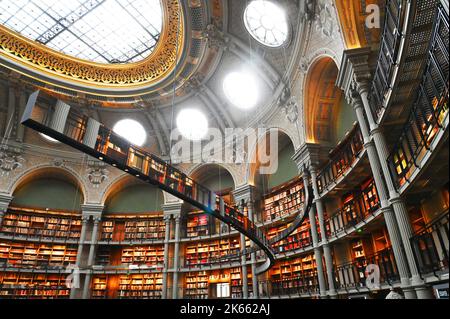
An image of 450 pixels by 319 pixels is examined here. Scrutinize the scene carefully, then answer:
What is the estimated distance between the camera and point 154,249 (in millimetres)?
20359

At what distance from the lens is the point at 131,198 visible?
2212cm

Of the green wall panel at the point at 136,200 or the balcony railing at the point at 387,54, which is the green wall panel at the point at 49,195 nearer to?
the green wall panel at the point at 136,200

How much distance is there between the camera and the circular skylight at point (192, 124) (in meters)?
20.7

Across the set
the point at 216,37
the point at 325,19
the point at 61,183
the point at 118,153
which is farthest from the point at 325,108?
the point at 61,183

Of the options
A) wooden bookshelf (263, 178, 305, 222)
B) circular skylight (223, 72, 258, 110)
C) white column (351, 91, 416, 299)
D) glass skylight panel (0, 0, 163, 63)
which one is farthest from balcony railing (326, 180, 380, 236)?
glass skylight panel (0, 0, 163, 63)

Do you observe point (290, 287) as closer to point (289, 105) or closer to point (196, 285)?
point (196, 285)

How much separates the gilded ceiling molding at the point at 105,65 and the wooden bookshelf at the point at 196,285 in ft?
40.9

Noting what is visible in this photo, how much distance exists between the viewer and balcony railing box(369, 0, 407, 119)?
6.55 m

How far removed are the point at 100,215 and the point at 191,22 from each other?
13.5m

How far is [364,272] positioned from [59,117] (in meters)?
9.78

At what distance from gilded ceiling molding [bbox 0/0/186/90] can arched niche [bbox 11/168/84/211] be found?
647 centimetres
